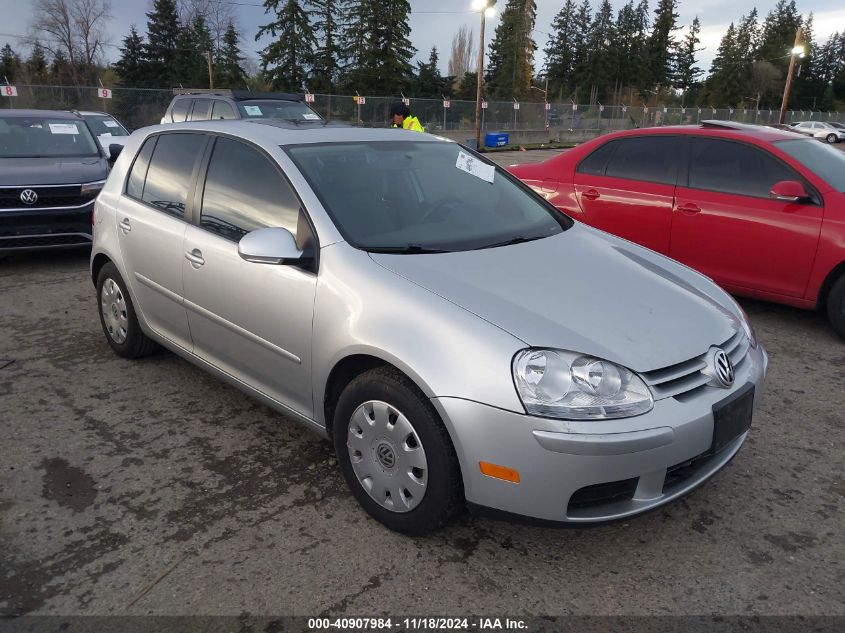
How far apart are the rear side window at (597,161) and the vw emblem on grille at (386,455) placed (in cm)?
448

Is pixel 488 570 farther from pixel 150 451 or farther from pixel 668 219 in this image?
pixel 668 219

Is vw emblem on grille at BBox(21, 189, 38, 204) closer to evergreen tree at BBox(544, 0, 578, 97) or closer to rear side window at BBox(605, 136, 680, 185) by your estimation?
rear side window at BBox(605, 136, 680, 185)

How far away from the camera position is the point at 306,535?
274 cm

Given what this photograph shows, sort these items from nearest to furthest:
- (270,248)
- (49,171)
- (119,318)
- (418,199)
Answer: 1. (270,248)
2. (418,199)
3. (119,318)
4. (49,171)

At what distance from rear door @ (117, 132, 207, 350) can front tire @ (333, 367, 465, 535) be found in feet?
4.77

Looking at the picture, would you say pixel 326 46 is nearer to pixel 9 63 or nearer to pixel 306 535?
pixel 9 63

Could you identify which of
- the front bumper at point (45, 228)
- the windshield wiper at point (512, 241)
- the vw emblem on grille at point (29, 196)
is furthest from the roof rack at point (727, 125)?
the vw emblem on grille at point (29, 196)

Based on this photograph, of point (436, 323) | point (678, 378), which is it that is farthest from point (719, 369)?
point (436, 323)

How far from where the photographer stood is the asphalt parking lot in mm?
2387

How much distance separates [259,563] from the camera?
256 cm

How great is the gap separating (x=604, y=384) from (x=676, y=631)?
85 cm

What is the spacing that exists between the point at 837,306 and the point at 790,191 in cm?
92

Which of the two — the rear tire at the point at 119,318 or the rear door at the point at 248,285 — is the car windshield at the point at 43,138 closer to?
the rear tire at the point at 119,318

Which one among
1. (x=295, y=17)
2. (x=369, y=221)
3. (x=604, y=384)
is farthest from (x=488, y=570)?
(x=295, y=17)
